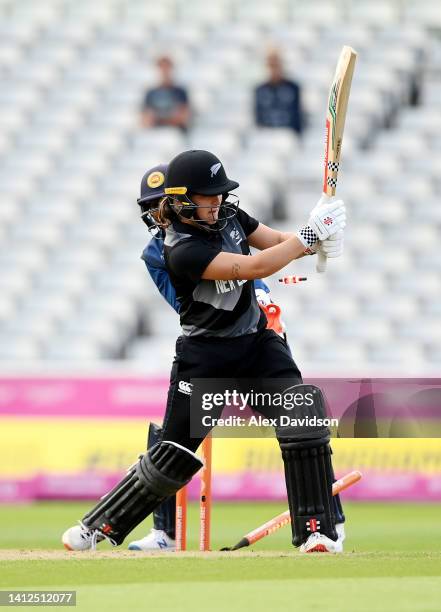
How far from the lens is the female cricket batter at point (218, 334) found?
22.7 feet

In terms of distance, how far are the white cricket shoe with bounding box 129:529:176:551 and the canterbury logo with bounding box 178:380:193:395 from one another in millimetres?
1273

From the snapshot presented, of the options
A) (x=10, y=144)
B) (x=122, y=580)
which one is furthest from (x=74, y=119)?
(x=122, y=580)

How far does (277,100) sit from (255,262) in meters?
9.82

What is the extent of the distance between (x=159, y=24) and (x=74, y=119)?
191cm

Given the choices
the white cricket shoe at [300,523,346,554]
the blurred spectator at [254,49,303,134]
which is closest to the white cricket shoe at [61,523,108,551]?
the white cricket shoe at [300,523,346,554]

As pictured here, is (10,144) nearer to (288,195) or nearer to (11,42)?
(11,42)

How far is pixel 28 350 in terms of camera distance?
1468 centimetres

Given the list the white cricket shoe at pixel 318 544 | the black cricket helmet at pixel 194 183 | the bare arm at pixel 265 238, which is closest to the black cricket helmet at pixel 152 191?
the bare arm at pixel 265 238

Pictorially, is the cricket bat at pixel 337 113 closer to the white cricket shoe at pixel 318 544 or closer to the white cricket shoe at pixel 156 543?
the white cricket shoe at pixel 318 544

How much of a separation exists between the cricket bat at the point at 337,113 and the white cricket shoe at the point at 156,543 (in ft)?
6.02

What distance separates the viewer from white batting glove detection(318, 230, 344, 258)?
6.93 meters

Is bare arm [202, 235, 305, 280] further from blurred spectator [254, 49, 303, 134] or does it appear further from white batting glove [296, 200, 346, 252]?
blurred spectator [254, 49, 303, 134]

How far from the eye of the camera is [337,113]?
7.29 metres

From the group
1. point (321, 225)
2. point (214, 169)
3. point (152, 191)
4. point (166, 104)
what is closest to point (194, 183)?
point (214, 169)
